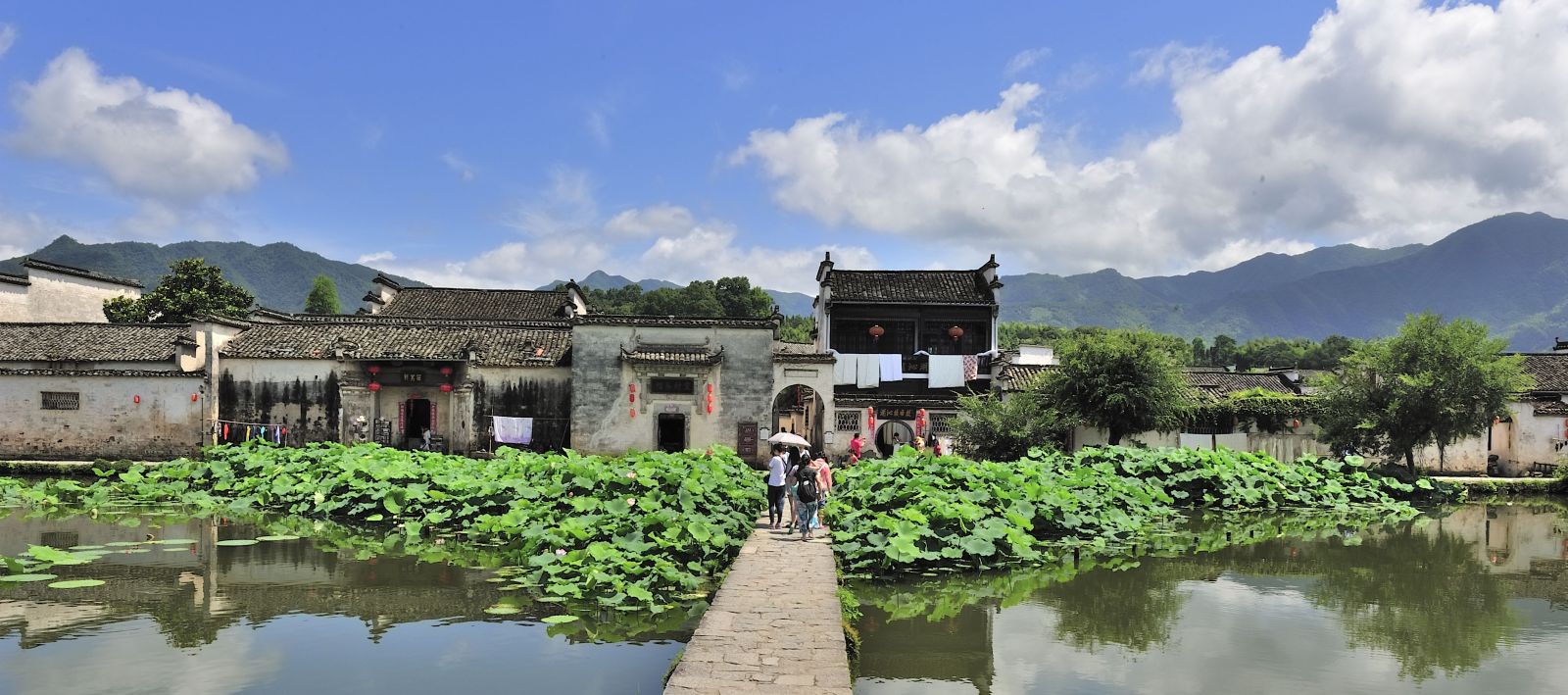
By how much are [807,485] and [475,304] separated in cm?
2297

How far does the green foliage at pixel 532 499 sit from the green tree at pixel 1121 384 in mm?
9159

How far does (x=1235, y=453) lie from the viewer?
21781 millimetres

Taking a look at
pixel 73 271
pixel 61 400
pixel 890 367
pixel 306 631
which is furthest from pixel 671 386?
pixel 73 271

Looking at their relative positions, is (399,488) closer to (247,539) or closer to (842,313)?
(247,539)

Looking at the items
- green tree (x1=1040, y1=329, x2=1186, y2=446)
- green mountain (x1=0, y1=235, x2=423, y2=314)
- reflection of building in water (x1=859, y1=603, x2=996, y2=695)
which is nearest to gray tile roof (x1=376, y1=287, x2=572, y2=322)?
green tree (x1=1040, y1=329, x2=1186, y2=446)

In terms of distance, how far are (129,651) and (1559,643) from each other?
12864mm

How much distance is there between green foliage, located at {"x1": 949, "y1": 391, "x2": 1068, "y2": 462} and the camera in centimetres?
2355

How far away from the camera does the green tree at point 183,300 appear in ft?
109

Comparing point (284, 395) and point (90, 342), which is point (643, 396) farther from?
point (90, 342)

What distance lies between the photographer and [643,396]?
24.8 m

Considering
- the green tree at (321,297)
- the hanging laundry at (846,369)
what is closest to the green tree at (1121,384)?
the hanging laundry at (846,369)

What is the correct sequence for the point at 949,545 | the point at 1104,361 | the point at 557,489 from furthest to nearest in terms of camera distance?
the point at 1104,361 → the point at 557,489 → the point at 949,545

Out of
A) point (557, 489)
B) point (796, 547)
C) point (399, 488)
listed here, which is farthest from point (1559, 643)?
point (399, 488)

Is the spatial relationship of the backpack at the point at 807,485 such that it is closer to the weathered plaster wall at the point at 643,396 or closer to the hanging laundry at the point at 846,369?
the weathered plaster wall at the point at 643,396
